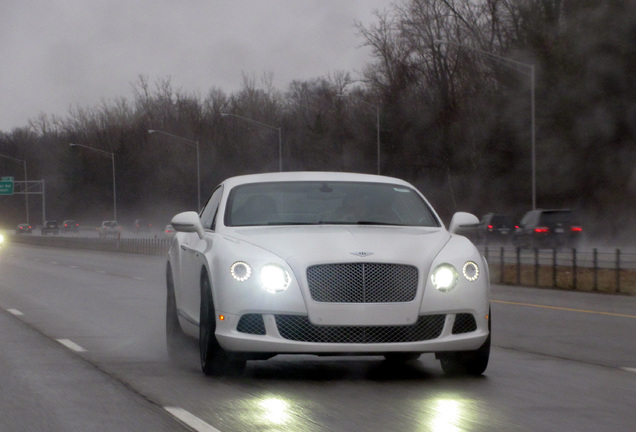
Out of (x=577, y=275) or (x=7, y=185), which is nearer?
(x=577, y=275)

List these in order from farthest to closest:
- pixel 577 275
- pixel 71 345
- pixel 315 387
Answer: pixel 577 275 < pixel 71 345 < pixel 315 387

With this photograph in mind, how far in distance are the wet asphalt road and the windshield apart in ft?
4.17

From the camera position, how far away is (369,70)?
7881 centimetres

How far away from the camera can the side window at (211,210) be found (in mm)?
10844

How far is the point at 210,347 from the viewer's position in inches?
368

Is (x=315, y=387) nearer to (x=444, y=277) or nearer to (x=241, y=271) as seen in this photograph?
(x=241, y=271)

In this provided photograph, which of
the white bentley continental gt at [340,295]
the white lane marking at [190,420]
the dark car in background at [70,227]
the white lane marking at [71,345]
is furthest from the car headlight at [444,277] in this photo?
the dark car in background at [70,227]

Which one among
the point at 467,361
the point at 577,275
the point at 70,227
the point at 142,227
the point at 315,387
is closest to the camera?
the point at 315,387

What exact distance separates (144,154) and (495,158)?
6996 cm

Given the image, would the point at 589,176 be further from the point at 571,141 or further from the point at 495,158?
the point at 495,158

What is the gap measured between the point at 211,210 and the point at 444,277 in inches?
117

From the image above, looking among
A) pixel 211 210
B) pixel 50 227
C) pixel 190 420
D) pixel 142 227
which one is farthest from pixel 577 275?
pixel 50 227

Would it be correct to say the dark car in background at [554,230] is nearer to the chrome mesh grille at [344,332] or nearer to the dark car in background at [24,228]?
the chrome mesh grille at [344,332]

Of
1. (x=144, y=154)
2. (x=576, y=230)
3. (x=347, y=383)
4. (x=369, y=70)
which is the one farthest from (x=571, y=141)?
(x=144, y=154)
